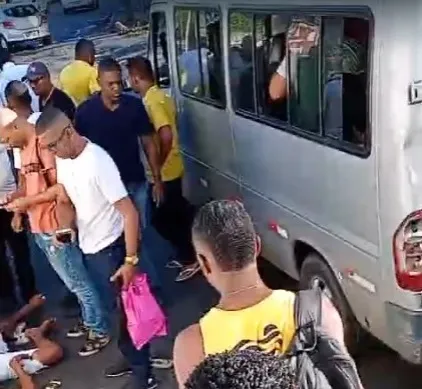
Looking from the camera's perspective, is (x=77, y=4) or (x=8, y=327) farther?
(x=77, y=4)

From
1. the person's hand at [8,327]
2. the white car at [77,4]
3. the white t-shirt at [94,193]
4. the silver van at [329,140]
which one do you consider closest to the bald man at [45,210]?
the white t-shirt at [94,193]

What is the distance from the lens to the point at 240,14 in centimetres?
623

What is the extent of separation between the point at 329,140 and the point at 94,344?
2149 millimetres

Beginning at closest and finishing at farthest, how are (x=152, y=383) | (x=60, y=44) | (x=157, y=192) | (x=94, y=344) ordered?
(x=152, y=383)
(x=94, y=344)
(x=157, y=192)
(x=60, y=44)

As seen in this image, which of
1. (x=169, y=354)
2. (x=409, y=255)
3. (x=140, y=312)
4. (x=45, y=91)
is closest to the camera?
(x=409, y=255)

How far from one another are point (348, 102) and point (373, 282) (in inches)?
36.1

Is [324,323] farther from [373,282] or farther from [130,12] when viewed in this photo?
[130,12]

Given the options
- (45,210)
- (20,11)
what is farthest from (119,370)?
(20,11)

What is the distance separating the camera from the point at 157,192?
6840 mm

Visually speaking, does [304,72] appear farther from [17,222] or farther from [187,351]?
[187,351]

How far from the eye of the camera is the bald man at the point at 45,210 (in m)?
5.76

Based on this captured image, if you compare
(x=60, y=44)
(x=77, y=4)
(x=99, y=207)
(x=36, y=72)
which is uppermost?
(x=36, y=72)

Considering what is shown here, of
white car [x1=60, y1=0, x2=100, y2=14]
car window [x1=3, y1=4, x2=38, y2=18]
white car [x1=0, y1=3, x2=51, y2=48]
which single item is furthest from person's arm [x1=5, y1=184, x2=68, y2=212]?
white car [x1=60, y1=0, x2=100, y2=14]

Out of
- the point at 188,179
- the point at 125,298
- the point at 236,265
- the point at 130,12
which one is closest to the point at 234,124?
the point at 188,179
